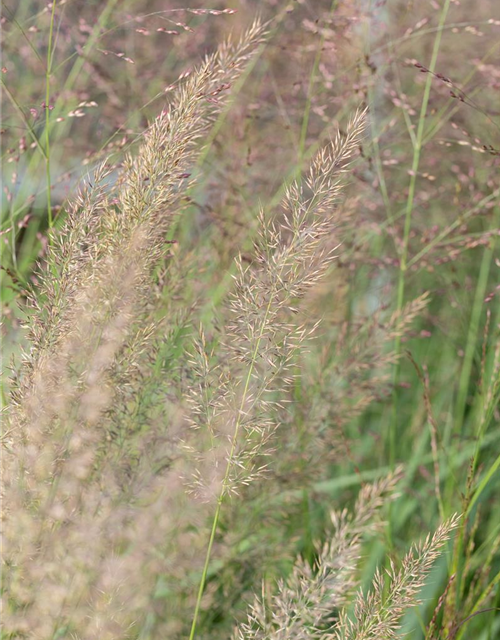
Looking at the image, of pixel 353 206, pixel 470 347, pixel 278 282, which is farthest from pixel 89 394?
pixel 470 347

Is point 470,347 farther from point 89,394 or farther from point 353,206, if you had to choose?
point 89,394

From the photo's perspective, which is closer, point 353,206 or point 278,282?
point 278,282

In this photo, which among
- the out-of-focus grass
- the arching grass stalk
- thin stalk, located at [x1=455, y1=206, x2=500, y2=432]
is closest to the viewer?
the arching grass stalk

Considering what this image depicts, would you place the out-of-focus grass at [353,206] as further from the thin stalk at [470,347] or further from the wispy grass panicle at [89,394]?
the wispy grass panicle at [89,394]

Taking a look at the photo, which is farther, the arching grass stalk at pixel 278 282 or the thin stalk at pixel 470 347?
the thin stalk at pixel 470 347

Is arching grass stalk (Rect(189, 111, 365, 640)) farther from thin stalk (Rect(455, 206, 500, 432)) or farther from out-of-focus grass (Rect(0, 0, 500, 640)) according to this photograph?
thin stalk (Rect(455, 206, 500, 432))

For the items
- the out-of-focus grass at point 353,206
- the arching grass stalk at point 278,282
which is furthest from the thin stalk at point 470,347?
the arching grass stalk at point 278,282

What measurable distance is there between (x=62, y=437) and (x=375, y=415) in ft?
4.70

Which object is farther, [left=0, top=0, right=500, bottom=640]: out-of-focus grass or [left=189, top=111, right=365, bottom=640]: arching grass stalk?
[left=0, top=0, right=500, bottom=640]: out-of-focus grass

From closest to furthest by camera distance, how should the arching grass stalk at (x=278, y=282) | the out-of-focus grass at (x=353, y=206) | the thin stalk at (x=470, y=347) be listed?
the arching grass stalk at (x=278, y=282), the out-of-focus grass at (x=353, y=206), the thin stalk at (x=470, y=347)

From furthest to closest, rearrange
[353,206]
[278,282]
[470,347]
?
1. [470,347]
2. [353,206]
3. [278,282]

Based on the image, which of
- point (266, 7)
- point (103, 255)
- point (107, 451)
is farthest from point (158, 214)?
point (266, 7)

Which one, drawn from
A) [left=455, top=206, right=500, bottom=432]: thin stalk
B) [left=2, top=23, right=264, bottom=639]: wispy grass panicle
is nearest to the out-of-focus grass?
[left=455, top=206, right=500, bottom=432]: thin stalk

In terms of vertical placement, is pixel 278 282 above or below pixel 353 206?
above
